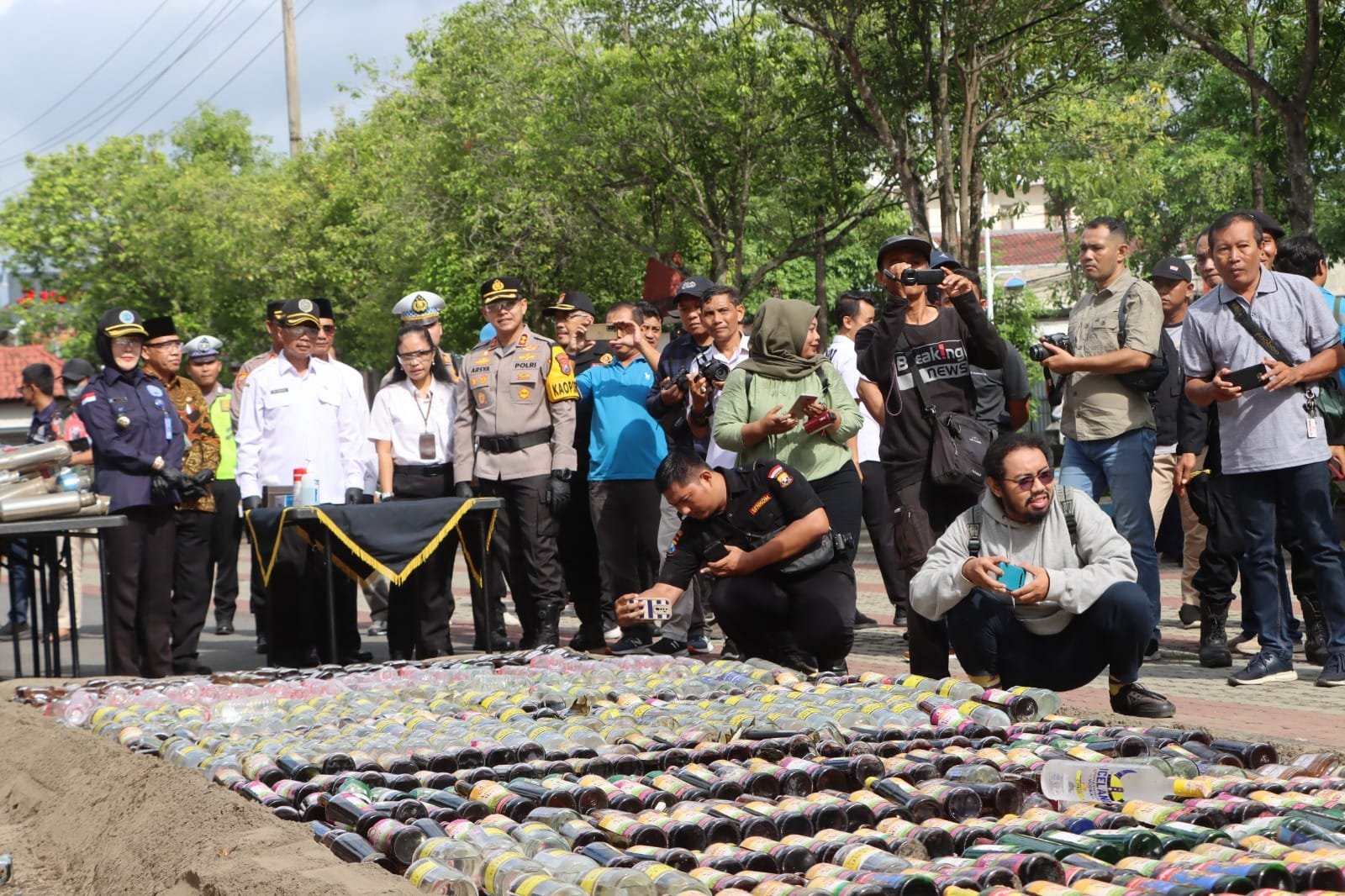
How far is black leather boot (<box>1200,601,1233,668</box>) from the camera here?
798 centimetres

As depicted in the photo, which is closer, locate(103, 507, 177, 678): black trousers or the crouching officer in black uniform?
the crouching officer in black uniform

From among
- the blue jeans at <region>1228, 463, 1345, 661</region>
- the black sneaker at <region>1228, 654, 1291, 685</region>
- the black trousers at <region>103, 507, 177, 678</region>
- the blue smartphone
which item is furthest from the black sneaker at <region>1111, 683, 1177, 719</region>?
the black trousers at <region>103, 507, 177, 678</region>

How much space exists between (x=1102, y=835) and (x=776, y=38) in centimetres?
1984

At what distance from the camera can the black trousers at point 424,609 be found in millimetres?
8938

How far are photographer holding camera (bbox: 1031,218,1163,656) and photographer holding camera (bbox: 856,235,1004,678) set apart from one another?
0.41 m

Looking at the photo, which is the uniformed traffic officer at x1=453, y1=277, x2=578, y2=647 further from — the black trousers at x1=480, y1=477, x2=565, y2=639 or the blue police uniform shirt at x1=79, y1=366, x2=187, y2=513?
the blue police uniform shirt at x1=79, y1=366, x2=187, y2=513

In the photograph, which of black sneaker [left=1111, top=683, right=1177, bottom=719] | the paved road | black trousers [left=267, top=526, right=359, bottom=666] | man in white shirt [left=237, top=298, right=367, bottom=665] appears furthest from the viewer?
man in white shirt [left=237, top=298, right=367, bottom=665]

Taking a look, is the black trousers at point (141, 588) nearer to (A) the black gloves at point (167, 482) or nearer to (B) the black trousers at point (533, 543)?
(A) the black gloves at point (167, 482)

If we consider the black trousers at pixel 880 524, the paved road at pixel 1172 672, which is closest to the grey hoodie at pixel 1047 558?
the paved road at pixel 1172 672

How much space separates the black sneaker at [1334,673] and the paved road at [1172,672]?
0.07 meters

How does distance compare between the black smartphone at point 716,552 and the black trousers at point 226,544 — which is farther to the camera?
the black trousers at point 226,544

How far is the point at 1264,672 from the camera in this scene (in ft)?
23.9

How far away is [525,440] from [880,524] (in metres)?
2.39

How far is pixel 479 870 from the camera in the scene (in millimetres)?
3930
